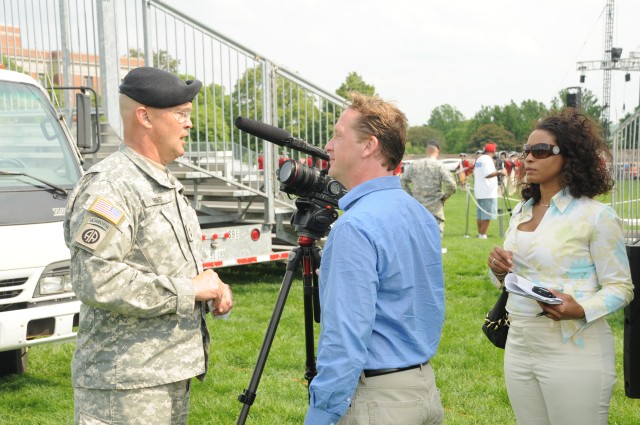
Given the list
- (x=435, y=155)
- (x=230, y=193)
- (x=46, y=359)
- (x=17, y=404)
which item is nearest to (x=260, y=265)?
(x=230, y=193)

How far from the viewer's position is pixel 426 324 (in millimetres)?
2459

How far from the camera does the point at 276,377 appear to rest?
5.70 m

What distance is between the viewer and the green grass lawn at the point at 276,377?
194 inches

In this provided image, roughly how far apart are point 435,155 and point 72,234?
10.8 meters

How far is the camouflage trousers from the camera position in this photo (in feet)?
8.52

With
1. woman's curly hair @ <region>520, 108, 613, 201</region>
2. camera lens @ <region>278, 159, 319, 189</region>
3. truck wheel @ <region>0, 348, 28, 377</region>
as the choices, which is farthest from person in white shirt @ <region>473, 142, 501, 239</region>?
camera lens @ <region>278, 159, 319, 189</region>

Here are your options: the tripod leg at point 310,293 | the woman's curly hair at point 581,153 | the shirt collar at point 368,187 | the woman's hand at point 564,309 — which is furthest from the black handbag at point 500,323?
the shirt collar at point 368,187

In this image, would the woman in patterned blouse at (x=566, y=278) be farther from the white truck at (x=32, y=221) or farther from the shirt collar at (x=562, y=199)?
the white truck at (x=32, y=221)

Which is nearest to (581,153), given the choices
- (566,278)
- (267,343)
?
(566,278)

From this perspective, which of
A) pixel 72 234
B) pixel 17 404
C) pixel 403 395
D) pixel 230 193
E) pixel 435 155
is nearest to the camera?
pixel 403 395

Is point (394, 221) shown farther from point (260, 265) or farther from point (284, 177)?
point (260, 265)

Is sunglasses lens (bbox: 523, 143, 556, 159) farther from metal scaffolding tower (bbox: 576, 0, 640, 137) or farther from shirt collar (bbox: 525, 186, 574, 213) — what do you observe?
metal scaffolding tower (bbox: 576, 0, 640, 137)

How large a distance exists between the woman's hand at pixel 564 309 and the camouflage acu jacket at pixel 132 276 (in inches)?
55.9

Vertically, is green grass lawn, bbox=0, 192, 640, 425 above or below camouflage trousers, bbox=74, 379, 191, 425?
below
